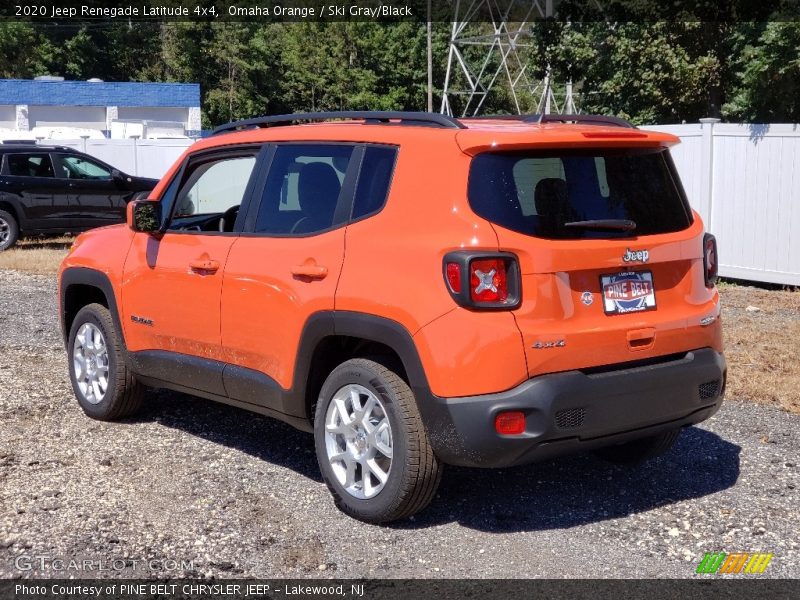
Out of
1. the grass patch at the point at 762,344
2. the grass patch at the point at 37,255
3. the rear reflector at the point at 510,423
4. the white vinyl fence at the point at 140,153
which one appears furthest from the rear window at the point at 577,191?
the white vinyl fence at the point at 140,153

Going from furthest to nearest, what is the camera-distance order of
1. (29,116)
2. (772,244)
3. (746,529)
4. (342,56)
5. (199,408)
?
1. (342,56)
2. (29,116)
3. (772,244)
4. (199,408)
5. (746,529)

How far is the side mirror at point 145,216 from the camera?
20.7ft

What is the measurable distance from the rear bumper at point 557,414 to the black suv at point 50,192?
15.6 meters

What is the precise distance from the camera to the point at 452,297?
4555 mm

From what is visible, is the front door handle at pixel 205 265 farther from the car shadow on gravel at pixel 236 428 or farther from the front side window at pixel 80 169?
→ the front side window at pixel 80 169

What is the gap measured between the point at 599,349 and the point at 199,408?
3563 mm

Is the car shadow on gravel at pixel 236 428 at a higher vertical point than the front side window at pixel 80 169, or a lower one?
lower

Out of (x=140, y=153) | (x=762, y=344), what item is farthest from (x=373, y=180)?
(x=140, y=153)

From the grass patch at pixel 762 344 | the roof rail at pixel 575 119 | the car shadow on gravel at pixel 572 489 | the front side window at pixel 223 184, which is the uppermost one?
the roof rail at pixel 575 119

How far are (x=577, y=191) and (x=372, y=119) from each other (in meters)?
1.20

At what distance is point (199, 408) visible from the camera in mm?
7434

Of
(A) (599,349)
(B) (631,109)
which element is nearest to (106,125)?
(B) (631,109)

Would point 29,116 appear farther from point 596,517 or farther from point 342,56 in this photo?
point 596,517

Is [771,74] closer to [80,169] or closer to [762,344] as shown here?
[762,344]
